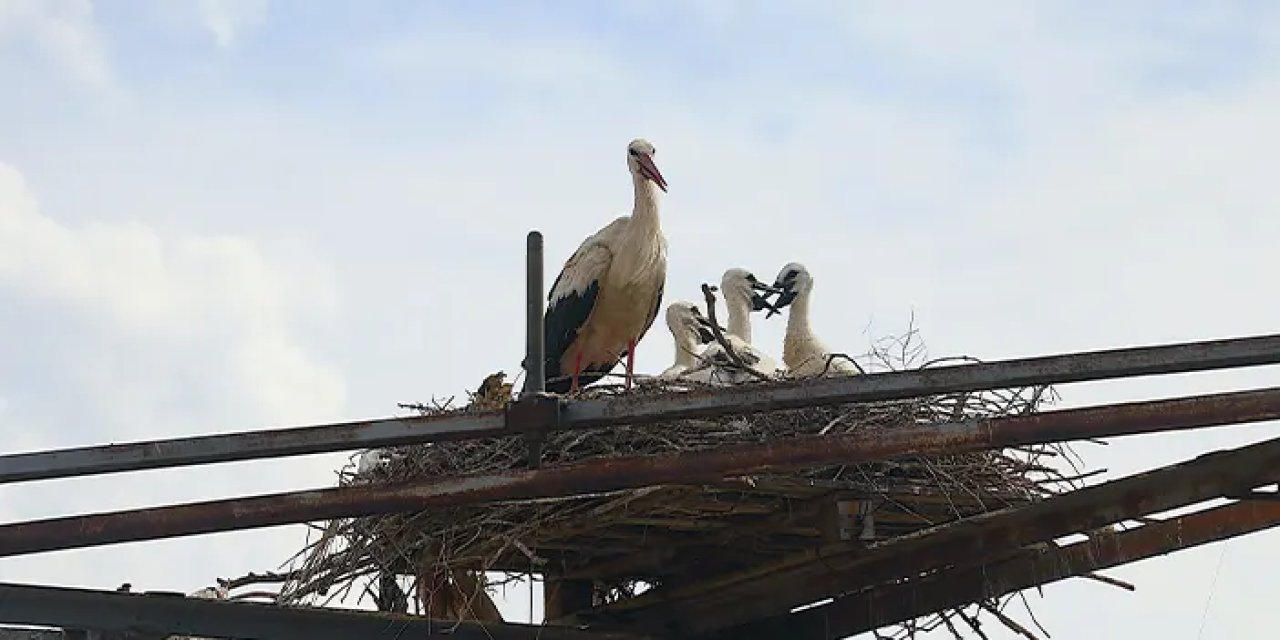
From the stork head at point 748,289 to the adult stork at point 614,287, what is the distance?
456mm

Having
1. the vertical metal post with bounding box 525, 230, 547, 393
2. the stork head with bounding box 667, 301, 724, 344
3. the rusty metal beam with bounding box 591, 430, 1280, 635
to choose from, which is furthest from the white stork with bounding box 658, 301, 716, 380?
the vertical metal post with bounding box 525, 230, 547, 393

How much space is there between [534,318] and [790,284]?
430cm

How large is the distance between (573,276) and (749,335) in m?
0.87

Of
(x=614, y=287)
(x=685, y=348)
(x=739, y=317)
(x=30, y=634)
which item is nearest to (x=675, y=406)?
(x=30, y=634)

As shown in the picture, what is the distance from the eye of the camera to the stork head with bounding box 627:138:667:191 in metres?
8.28

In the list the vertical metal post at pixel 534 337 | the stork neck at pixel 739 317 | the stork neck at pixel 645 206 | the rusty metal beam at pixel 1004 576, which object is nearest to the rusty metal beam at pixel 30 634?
the vertical metal post at pixel 534 337

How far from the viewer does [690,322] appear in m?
8.52

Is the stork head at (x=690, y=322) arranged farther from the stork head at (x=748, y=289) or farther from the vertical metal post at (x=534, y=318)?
the vertical metal post at (x=534, y=318)

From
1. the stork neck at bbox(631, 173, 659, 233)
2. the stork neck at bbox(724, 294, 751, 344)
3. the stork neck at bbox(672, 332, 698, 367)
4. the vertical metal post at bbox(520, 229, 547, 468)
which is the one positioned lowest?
the vertical metal post at bbox(520, 229, 547, 468)

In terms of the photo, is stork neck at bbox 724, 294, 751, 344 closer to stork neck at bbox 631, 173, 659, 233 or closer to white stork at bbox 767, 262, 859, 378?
white stork at bbox 767, 262, 859, 378

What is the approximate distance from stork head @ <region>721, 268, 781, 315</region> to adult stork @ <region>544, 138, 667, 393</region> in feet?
1.50

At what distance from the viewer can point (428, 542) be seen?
591cm

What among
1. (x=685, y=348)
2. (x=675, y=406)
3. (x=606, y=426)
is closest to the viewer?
(x=675, y=406)

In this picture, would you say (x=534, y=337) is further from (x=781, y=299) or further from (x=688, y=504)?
(x=781, y=299)
